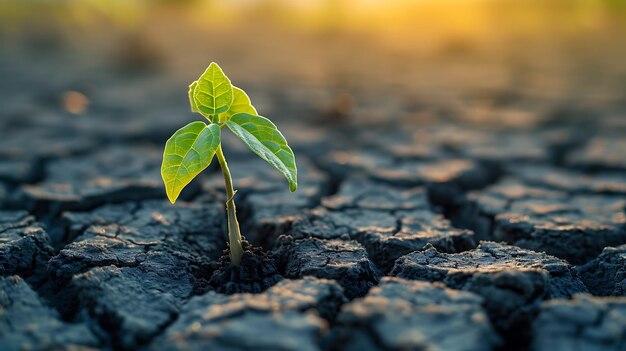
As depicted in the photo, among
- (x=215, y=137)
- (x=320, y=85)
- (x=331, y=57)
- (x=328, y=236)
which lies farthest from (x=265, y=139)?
(x=331, y=57)

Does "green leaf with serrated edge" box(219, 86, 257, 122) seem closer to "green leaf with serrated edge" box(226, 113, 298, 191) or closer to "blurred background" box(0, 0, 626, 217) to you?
"green leaf with serrated edge" box(226, 113, 298, 191)

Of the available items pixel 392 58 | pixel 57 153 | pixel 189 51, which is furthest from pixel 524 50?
pixel 57 153

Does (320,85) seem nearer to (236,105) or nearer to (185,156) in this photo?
(236,105)

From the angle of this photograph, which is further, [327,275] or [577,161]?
[577,161]

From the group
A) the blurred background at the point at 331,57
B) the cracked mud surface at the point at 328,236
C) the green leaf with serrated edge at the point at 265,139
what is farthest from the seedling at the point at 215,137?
the blurred background at the point at 331,57

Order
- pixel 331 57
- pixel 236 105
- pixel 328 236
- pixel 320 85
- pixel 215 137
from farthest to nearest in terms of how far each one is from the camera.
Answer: pixel 331 57 → pixel 320 85 → pixel 328 236 → pixel 236 105 → pixel 215 137

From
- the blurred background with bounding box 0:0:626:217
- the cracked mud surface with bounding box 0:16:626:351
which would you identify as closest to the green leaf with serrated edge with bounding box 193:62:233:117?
the cracked mud surface with bounding box 0:16:626:351

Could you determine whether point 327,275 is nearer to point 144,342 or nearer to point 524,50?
point 144,342
